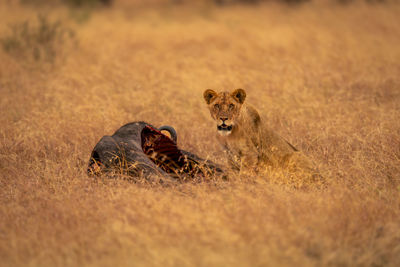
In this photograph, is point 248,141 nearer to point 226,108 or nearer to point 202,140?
point 226,108

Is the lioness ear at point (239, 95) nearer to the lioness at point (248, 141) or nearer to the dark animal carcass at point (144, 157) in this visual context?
the lioness at point (248, 141)

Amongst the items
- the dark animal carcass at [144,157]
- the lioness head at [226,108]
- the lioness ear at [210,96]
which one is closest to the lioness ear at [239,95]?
the lioness head at [226,108]

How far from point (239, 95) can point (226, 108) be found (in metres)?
0.18

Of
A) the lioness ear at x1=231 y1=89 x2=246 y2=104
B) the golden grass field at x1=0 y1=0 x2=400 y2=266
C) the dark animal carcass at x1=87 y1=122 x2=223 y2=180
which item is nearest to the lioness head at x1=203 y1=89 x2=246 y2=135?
the lioness ear at x1=231 y1=89 x2=246 y2=104

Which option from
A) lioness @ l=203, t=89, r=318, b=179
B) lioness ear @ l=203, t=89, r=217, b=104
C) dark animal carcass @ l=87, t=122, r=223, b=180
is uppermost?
lioness ear @ l=203, t=89, r=217, b=104

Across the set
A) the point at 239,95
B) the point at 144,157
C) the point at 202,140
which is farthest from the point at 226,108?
the point at 202,140

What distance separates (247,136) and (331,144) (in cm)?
152

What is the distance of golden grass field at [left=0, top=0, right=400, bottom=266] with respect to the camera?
133 inches

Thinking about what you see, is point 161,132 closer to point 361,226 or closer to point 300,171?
point 300,171

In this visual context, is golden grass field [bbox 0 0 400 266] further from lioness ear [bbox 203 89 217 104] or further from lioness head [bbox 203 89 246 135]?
lioness ear [bbox 203 89 217 104]

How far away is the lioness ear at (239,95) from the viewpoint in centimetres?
450

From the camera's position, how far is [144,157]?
15.1ft

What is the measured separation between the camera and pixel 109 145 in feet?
15.4

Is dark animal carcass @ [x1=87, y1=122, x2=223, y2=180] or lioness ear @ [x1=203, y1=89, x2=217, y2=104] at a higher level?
lioness ear @ [x1=203, y1=89, x2=217, y2=104]
